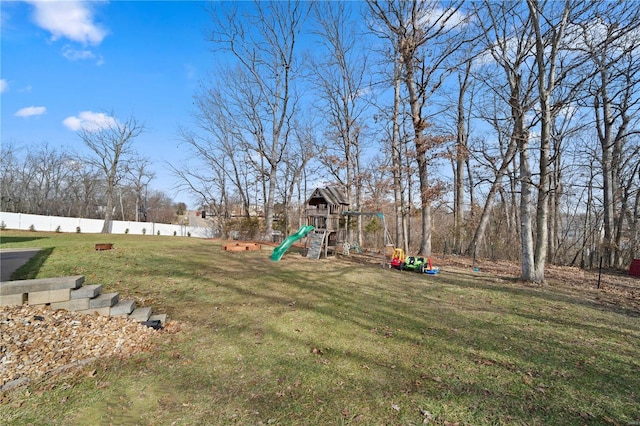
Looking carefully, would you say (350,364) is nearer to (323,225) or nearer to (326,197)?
(326,197)

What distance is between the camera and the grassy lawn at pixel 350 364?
257 centimetres

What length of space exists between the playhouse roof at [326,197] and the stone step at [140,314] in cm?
893

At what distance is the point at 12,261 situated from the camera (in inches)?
277

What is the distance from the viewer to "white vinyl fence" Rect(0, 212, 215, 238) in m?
22.9

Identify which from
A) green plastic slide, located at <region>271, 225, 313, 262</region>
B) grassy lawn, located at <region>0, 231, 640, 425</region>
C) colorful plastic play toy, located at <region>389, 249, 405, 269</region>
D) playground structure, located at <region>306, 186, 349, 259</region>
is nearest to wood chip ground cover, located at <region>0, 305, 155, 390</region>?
grassy lawn, located at <region>0, 231, 640, 425</region>

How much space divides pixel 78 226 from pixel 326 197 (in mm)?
26458

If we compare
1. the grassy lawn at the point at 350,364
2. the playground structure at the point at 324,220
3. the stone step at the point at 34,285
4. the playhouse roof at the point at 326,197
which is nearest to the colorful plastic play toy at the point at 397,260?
the playground structure at the point at 324,220

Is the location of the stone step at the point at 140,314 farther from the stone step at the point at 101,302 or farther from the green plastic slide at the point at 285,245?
the green plastic slide at the point at 285,245

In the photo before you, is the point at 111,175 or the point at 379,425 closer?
the point at 379,425

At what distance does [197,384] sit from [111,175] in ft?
101

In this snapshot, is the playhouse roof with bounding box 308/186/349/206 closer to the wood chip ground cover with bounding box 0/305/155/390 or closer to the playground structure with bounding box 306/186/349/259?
the playground structure with bounding box 306/186/349/259

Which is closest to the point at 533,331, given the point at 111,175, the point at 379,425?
the point at 379,425

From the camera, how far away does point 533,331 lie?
182 inches

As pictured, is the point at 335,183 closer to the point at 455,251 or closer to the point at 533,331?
the point at 455,251
